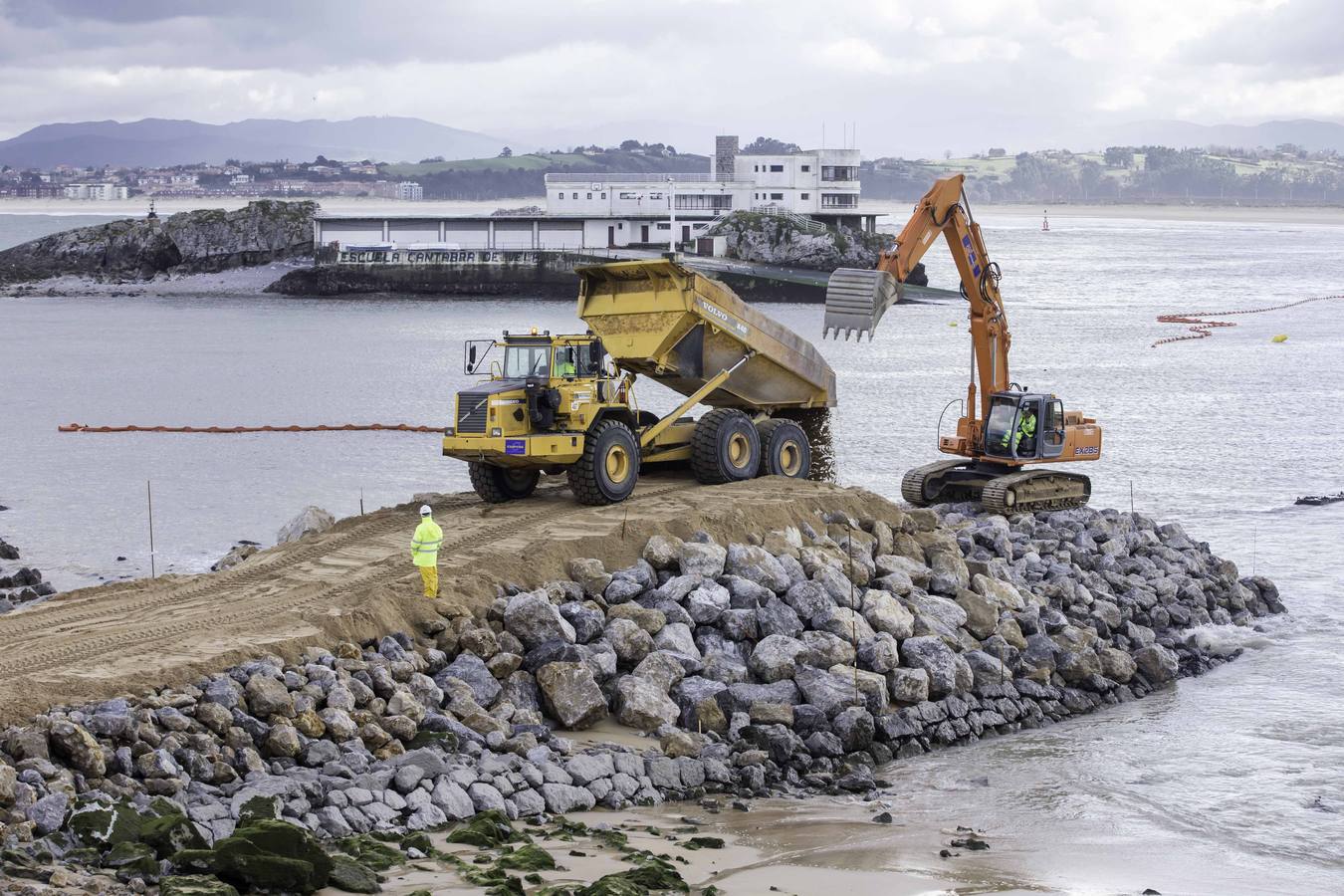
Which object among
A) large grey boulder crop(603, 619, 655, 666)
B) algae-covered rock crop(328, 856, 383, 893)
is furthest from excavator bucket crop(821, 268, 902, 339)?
algae-covered rock crop(328, 856, 383, 893)

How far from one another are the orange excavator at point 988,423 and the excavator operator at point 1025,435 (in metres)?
0.01

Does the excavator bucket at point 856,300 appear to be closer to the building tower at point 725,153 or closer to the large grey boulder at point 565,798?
the large grey boulder at point 565,798

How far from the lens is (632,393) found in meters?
18.7

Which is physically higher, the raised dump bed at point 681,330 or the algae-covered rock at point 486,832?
the raised dump bed at point 681,330

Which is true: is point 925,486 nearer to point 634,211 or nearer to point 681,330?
point 681,330

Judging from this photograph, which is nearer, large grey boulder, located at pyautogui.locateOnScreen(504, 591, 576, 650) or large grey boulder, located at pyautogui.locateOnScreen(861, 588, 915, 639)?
large grey boulder, located at pyautogui.locateOnScreen(504, 591, 576, 650)

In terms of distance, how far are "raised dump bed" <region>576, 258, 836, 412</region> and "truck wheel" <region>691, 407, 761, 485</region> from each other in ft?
2.15

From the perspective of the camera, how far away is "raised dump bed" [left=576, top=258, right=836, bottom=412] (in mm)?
19031

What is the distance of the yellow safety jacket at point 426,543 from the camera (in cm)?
1418

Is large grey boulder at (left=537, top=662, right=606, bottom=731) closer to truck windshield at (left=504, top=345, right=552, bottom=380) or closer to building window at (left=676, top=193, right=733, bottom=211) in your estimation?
truck windshield at (left=504, top=345, right=552, bottom=380)

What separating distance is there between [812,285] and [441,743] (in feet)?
205

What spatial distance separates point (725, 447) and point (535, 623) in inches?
215

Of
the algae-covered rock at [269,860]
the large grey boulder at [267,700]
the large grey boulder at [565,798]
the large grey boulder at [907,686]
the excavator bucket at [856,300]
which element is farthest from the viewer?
the excavator bucket at [856,300]

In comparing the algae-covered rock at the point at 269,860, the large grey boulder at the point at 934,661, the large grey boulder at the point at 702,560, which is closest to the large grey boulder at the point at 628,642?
the large grey boulder at the point at 702,560
